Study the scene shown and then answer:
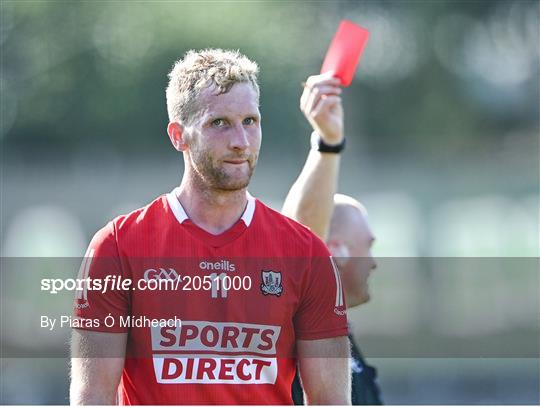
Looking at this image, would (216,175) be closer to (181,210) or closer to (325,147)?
(181,210)

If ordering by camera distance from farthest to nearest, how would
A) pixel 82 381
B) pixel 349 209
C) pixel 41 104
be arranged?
pixel 41 104 < pixel 349 209 < pixel 82 381

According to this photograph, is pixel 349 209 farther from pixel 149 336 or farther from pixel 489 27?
pixel 489 27

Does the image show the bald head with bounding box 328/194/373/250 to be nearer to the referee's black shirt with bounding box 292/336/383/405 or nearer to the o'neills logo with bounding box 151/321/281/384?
the referee's black shirt with bounding box 292/336/383/405

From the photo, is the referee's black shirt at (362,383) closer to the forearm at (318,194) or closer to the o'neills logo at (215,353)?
the forearm at (318,194)

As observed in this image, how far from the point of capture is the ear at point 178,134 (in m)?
5.33

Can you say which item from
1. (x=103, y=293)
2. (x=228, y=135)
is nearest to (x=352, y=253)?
(x=228, y=135)

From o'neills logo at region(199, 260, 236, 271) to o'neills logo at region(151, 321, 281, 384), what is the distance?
0.23 meters

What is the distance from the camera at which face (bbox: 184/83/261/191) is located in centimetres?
514

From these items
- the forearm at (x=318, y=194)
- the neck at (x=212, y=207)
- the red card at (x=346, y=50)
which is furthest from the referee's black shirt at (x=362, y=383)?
the neck at (x=212, y=207)

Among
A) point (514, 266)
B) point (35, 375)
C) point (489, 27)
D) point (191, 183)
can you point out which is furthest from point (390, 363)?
point (191, 183)

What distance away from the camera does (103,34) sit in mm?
29641

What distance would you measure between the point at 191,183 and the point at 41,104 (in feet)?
79.6

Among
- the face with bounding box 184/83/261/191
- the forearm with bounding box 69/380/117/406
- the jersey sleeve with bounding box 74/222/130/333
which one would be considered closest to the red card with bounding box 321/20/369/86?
the face with bounding box 184/83/261/191

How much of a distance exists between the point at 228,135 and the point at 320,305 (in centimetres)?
80
